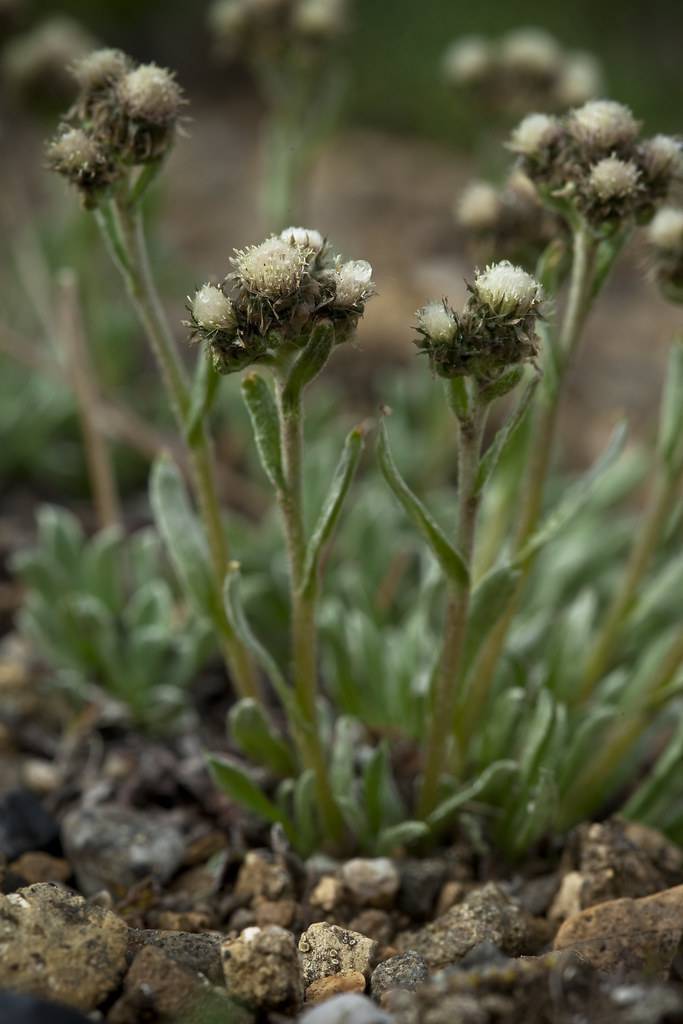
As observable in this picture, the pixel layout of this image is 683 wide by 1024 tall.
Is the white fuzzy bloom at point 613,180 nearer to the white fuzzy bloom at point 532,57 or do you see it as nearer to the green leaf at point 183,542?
the green leaf at point 183,542

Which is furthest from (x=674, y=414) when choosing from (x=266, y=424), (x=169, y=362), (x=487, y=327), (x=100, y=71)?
(x=100, y=71)

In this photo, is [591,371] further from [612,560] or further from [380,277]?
[612,560]

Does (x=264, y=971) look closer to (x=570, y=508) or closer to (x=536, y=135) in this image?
(x=570, y=508)

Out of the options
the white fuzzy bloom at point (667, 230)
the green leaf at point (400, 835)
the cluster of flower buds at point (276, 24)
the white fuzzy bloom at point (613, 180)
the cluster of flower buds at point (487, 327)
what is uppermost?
the cluster of flower buds at point (276, 24)

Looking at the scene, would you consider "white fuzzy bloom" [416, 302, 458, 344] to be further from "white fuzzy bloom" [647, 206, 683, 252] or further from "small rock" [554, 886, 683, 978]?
"small rock" [554, 886, 683, 978]

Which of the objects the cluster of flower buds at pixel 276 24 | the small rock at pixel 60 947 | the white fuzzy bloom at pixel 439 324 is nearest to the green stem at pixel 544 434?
the white fuzzy bloom at pixel 439 324

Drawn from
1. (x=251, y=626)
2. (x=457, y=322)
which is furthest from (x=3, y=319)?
(x=457, y=322)
